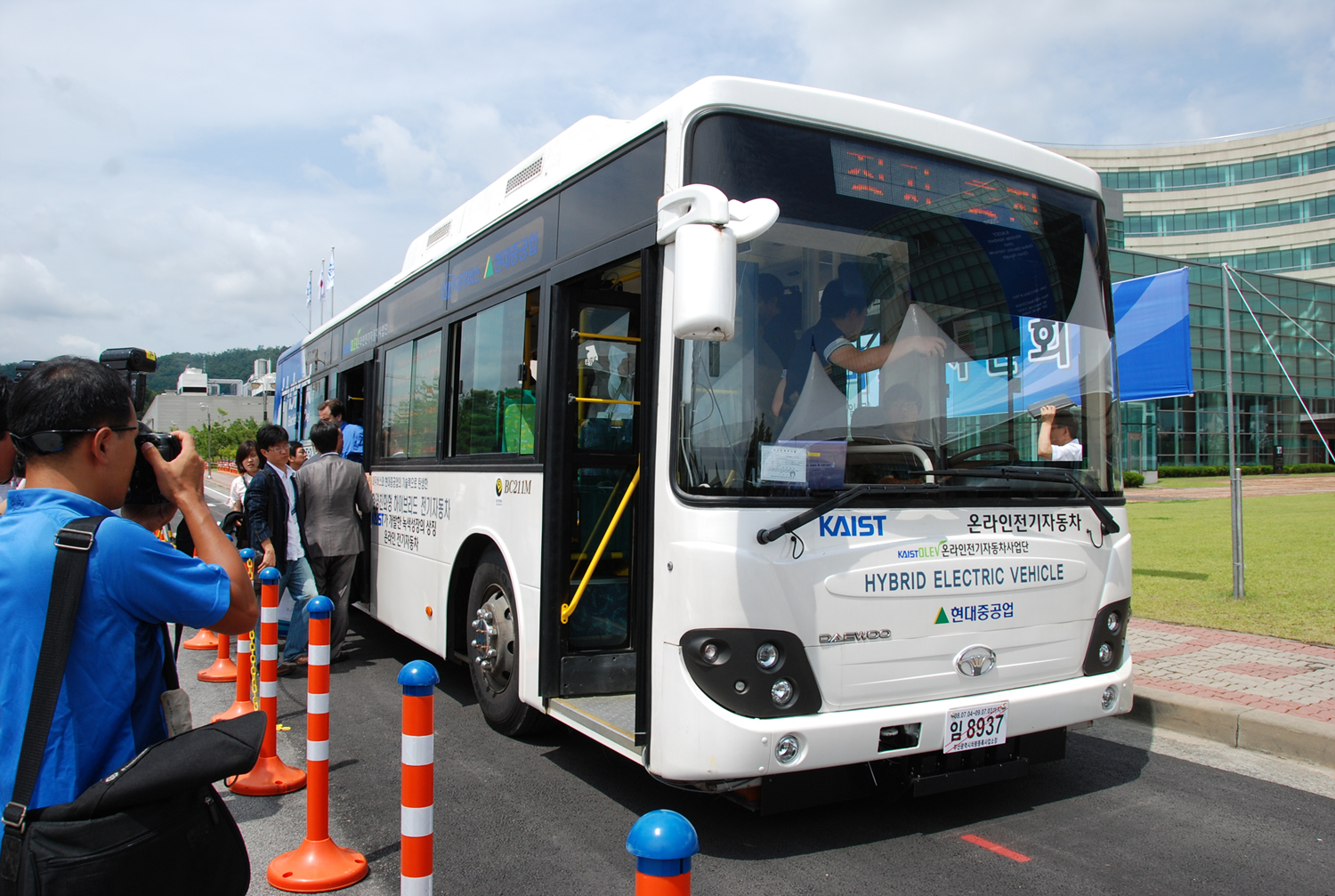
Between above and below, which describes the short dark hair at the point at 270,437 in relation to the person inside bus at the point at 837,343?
below

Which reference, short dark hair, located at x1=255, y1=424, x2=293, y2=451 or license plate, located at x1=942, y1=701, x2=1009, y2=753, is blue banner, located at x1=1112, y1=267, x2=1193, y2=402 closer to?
license plate, located at x1=942, y1=701, x2=1009, y2=753

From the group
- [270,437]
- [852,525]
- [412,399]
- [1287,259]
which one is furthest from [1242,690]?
[1287,259]

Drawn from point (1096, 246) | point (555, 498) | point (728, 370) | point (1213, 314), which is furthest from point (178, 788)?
point (1213, 314)

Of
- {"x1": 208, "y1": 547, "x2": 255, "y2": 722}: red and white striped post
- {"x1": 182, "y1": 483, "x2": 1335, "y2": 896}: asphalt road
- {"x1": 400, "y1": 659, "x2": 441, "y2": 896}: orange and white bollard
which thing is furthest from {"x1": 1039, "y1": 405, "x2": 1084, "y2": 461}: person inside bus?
{"x1": 208, "y1": 547, "x2": 255, "y2": 722}: red and white striped post

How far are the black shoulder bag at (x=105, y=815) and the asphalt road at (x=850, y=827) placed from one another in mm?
1819

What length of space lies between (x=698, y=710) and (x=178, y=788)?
6.63 ft

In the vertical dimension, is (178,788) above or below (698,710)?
above

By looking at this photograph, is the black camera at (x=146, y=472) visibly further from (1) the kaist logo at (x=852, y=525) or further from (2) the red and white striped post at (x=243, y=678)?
(2) the red and white striped post at (x=243, y=678)

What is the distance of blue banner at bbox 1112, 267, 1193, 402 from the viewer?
9.65 metres

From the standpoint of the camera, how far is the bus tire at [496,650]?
519cm

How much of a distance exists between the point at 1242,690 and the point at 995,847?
3.23m

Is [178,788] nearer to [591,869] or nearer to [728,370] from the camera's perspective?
[591,869]

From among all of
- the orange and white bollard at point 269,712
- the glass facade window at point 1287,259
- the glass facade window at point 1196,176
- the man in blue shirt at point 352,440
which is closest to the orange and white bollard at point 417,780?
the orange and white bollard at point 269,712

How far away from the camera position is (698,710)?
3.51 meters
